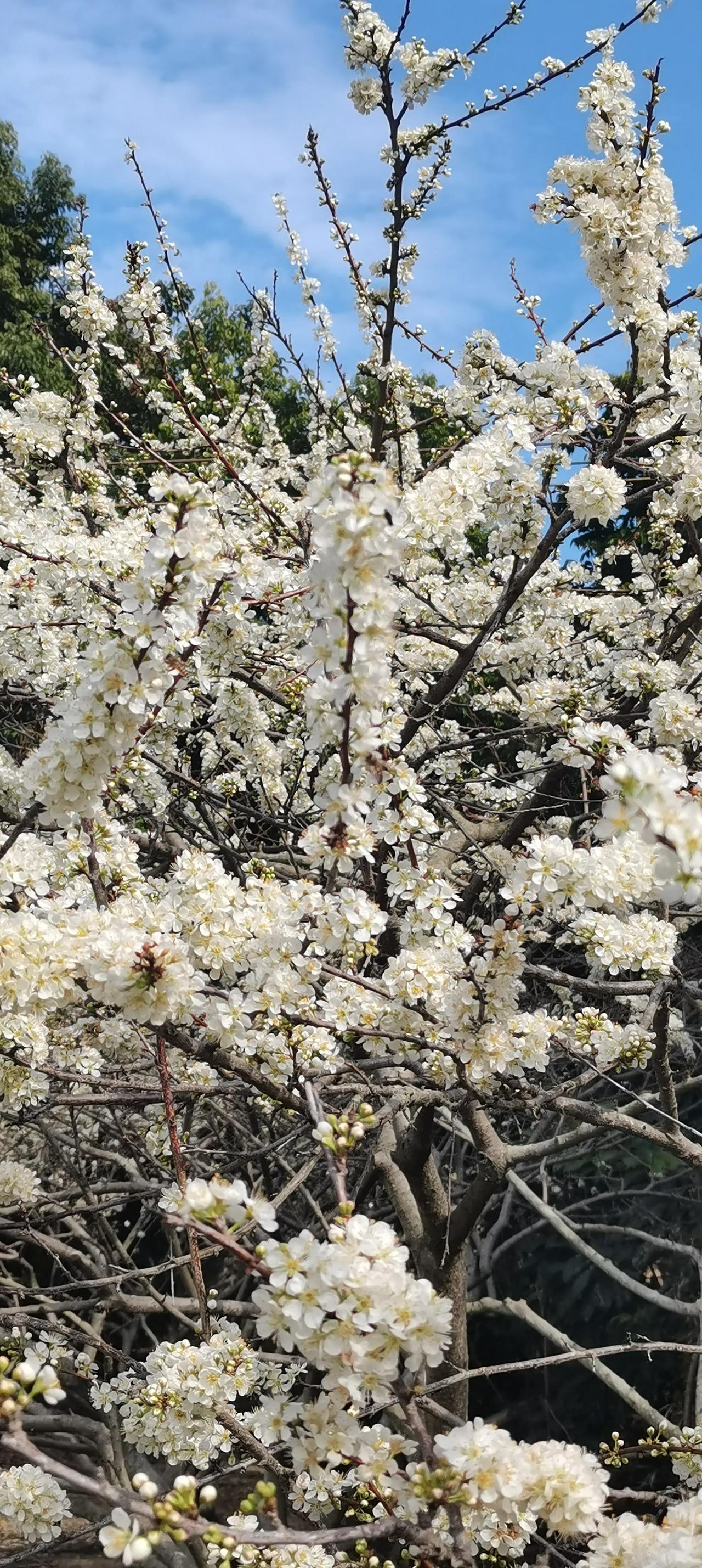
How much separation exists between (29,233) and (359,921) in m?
25.4

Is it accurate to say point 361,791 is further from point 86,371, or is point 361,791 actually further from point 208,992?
point 86,371

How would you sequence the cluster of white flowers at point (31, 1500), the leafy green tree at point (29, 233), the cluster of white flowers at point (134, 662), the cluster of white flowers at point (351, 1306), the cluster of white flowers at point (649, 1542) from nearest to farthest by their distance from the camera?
1. the cluster of white flowers at point (351, 1306)
2. the cluster of white flowers at point (649, 1542)
3. the cluster of white flowers at point (134, 662)
4. the cluster of white flowers at point (31, 1500)
5. the leafy green tree at point (29, 233)

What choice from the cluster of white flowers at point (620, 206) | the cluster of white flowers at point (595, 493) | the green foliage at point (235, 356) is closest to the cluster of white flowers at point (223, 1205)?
the cluster of white flowers at point (595, 493)

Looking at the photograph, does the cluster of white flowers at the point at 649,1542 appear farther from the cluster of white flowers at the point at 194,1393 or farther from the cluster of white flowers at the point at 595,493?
the cluster of white flowers at the point at 595,493

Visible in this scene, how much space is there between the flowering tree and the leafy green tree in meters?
17.7

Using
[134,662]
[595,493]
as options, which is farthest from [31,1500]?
[595,493]

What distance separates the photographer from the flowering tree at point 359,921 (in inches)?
64.3

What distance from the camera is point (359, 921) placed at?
2.34 meters

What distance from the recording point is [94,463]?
17.9ft

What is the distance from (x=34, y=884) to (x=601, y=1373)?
3.08 meters

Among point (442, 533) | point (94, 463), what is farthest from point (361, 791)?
point (94, 463)

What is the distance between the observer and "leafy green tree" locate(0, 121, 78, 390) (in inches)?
835

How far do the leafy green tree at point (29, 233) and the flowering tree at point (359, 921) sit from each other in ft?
58.1

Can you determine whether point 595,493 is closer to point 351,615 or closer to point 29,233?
point 351,615
